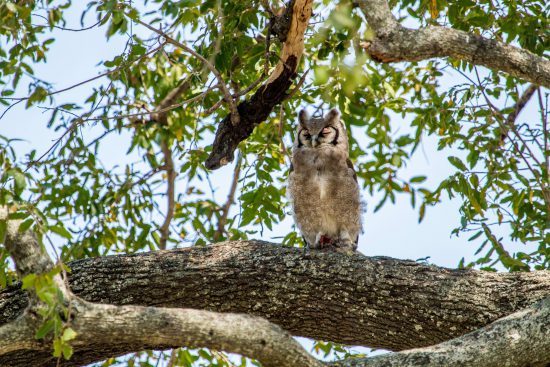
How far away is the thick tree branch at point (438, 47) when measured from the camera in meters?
3.70

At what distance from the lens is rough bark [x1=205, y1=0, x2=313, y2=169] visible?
4406 millimetres

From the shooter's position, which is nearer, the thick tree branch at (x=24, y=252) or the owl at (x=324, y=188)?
the thick tree branch at (x=24, y=252)

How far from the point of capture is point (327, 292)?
390cm

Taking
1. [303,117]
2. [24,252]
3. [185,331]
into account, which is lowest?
[185,331]

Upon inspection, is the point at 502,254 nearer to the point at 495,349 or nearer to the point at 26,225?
the point at 495,349

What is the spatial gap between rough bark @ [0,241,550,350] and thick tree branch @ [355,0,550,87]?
105 cm

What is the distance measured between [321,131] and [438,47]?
2.01 meters

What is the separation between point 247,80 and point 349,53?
1.68 meters

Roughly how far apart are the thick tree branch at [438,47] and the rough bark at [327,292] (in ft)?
3.45

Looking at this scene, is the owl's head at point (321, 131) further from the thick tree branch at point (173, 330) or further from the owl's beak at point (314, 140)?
the thick tree branch at point (173, 330)

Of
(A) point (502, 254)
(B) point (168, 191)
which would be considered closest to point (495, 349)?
(A) point (502, 254)

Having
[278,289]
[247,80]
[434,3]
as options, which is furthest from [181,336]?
[434,3]

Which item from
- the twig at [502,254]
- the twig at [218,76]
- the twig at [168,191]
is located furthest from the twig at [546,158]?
the twig at [168,191]

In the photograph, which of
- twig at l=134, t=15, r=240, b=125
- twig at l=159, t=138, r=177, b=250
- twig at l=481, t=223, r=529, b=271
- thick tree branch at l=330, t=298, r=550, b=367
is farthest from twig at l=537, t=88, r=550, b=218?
twig at l=159, t=138, r=177, b=250
